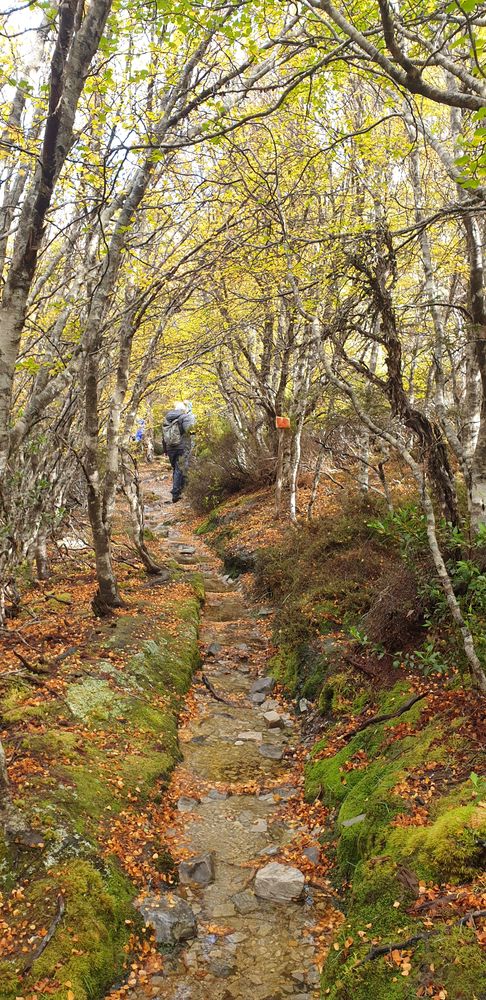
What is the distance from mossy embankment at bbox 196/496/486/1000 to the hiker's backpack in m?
17.2

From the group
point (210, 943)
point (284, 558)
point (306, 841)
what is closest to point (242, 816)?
point (306, 841)

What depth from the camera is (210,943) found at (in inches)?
161

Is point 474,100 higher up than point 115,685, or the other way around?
point 474,100

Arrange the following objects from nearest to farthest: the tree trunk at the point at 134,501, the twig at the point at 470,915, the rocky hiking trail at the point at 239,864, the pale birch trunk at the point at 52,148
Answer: the twig at the point at 470,915 → the rocky hiking trail at the point at 239,864 → the pale birch trunk at the point at 52,148 → the tree trunk at the point at 134,501

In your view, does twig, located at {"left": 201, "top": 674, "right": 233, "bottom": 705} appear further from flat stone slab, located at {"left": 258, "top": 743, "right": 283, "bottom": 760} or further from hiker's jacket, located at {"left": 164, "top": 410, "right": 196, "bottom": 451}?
hiker's jacket, located at {"left": 164, "top": 410, "right": 196, "bottom": 451}

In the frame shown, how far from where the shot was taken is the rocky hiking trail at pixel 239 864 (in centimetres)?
382

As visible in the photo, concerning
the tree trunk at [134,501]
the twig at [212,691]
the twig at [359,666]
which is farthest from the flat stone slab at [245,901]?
the tree trunk at [134,501]

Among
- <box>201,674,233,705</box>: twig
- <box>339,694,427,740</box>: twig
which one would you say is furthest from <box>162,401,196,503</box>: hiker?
<box>339,694,427,740</box>: twig

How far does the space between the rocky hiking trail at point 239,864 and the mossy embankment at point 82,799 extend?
0.90 feet

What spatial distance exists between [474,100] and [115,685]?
21.5 ft

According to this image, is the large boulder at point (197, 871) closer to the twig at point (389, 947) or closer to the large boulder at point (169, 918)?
the large boulder at point (169, 918)

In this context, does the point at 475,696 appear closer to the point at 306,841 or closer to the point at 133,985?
the point at 306,841

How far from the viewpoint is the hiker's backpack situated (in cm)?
2564

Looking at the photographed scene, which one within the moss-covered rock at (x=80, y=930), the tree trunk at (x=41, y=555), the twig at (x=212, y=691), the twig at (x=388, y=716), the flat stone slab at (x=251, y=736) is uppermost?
the tree trunk at (x=41, y=555)
